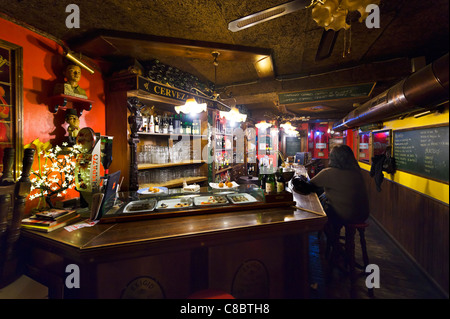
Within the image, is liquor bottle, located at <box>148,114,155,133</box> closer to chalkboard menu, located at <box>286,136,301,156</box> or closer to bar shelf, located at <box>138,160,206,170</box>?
bar shelf, located at <box>138,160,206,170</box>

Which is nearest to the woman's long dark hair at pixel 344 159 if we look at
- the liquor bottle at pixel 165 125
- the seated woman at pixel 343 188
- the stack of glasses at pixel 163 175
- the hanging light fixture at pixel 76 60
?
the seated woman at pixel 343 188

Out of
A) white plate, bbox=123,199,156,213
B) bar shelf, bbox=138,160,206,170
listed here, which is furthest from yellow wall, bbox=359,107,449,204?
bar shelf, bbox=138,160,206,170

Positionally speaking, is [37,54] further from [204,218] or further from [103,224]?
[204,218]

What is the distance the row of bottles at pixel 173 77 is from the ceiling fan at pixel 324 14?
1331 mm

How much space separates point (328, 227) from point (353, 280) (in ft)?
2.66

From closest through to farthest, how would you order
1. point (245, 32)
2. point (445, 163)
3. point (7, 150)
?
point (445, 163) → point (7, 150) → point (245, 32)

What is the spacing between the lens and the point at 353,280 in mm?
2268

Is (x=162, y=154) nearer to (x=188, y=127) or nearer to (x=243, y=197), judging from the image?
(x=188, y=127)

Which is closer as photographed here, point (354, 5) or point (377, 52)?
point (354, 5)

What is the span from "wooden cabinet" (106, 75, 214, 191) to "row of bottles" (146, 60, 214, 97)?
0.10 meters

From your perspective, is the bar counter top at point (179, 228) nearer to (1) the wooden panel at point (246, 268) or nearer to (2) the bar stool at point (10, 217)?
(2) the bar stool at point (10, 217)

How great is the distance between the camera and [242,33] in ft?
8.29

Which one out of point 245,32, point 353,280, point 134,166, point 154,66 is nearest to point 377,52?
A: point 245,32

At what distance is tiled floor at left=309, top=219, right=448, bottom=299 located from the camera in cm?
88
